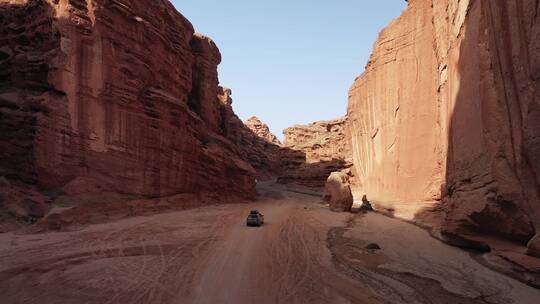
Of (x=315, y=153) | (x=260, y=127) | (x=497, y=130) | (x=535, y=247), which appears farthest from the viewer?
Answer: (x=260, y=127)

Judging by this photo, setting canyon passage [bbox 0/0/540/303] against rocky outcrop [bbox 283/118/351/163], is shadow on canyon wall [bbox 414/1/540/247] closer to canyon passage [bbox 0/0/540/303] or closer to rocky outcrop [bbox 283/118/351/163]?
canyon passage [bbox 0/0/540/303]

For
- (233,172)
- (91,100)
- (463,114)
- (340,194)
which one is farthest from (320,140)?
(463,114)

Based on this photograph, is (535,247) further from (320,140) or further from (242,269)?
(320,140)

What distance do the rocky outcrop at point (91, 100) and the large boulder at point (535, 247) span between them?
21.8 metres

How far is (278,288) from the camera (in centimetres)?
946

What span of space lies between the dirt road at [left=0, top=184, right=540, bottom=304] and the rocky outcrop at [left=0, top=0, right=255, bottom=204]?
6.06 m

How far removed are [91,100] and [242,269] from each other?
1720cm

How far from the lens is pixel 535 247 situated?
347 inches

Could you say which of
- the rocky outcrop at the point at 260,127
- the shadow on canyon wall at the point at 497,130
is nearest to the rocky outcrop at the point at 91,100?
the shadow on canyon wall at the point at 497,130

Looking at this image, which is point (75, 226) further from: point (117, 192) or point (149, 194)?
point (149, 194)

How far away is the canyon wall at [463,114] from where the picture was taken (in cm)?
920

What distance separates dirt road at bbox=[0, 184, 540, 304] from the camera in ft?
28.7

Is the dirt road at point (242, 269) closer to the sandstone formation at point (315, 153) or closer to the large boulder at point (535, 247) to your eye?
the large boulder at point (535, 247)

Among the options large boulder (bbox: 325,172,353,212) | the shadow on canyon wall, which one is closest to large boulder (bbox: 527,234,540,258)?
the shadow on canyon wall
